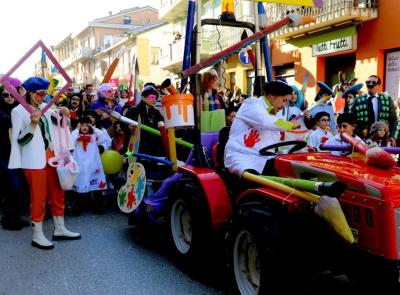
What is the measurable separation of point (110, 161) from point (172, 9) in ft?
74.5

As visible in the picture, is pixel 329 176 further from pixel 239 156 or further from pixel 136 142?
pixel 136 142

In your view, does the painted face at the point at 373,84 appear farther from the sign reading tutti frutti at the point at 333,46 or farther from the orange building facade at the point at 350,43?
the sign reading tutti frutti at the point at 333,46

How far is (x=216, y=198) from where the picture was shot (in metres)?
3.89

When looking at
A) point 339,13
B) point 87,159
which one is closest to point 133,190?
point 87,159

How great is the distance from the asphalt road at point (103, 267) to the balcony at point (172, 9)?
2291 centimetres

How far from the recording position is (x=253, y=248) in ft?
10.9

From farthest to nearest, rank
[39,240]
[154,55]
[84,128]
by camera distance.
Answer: [154,55]
[84,128]
[39,240]

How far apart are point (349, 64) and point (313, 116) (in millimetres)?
8687

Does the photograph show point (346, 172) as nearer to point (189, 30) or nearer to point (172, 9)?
point (189, 30)

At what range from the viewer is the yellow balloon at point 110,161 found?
6863 millimetres

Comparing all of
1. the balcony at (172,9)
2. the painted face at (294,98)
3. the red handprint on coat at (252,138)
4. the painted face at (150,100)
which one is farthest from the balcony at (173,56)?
the red handprint on coat at (252,138)

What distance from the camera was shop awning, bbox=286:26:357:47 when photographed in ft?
43.7

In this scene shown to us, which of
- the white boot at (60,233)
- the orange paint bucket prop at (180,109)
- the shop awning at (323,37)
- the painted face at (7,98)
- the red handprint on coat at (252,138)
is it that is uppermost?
the shop awning at (323,37)

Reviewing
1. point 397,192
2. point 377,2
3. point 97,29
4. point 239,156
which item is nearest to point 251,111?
point 239,156
